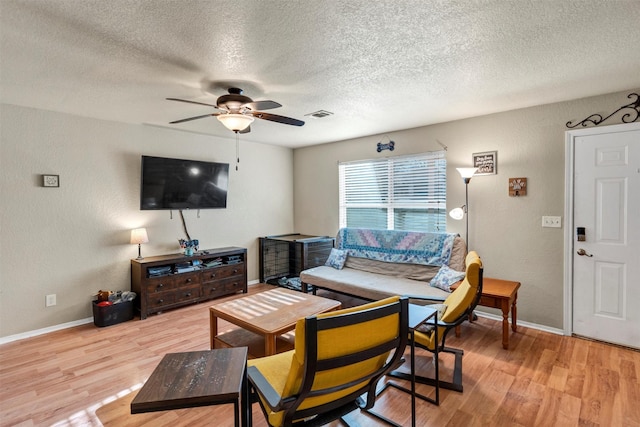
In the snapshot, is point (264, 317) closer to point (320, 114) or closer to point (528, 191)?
point (320, 114)

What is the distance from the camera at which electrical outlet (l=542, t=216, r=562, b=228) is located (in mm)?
3197

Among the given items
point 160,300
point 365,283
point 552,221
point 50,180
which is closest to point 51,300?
point 160,300

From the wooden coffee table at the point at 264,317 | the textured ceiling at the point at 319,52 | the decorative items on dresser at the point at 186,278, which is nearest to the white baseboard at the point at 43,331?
the decorative items on dresser at the point at 186,278

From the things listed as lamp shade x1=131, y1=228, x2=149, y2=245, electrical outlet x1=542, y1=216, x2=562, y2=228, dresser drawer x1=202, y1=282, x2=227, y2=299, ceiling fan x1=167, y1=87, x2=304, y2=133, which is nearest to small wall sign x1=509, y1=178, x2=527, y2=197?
electrical outlet x1=542, y1=216, x2=562, y2=228

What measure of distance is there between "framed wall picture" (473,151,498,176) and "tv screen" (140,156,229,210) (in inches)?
137

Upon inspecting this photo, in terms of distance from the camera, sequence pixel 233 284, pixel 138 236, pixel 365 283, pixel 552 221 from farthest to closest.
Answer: pixel 233 284 < pixel 138 236 < pixel 365 283 < pixel 552 221

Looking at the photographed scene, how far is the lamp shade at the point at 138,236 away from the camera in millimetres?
3807

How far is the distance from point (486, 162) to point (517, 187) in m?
0.44

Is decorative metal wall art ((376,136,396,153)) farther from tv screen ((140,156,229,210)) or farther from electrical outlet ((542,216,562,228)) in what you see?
tv screen ((140,156,229,210))

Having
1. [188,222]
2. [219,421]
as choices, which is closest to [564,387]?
[219,421]

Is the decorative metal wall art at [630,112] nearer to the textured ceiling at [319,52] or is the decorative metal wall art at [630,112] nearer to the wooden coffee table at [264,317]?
the textured ceiling at [319,52]

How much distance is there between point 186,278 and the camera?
406cm

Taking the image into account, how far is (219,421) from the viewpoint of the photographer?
199 centimetres

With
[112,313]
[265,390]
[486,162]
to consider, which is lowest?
[112,313]
